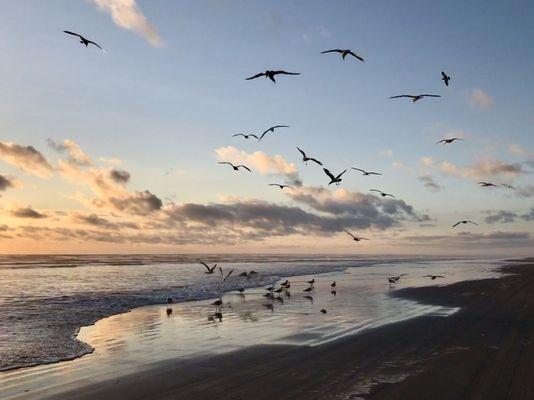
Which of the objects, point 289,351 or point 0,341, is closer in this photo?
point 289,351

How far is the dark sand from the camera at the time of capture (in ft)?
37.0

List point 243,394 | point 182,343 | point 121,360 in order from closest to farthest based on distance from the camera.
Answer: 1. point 243,394
2. point 121,360
3. point 182,343

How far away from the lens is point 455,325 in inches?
811

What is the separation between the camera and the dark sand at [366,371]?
11.3 meters

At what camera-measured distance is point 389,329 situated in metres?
19.7

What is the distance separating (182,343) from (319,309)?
11172 millimetres

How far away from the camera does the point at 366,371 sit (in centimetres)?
1308

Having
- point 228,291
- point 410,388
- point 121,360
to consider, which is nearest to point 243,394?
point 410,388

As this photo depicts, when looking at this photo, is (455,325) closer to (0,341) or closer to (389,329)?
(389,329)

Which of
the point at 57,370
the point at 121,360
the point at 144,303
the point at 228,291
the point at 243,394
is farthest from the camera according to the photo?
the point at 228,291

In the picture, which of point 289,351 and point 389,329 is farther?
point 389,329

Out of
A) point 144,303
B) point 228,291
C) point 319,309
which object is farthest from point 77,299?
point 319,309

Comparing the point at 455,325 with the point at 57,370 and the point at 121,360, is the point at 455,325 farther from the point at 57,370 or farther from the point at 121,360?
the point at 57,370

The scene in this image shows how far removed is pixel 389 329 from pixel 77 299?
22572 millimetres
